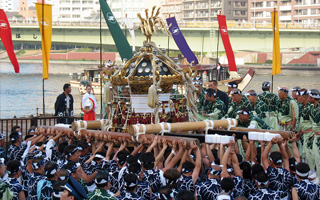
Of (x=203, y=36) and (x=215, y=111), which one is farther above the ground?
(x=203, y=36)

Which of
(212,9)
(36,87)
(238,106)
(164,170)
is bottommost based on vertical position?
(164,170)

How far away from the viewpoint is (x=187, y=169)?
21.9 ft

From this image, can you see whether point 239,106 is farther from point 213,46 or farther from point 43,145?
point 213,46

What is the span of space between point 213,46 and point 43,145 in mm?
45221

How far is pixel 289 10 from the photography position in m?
87.9

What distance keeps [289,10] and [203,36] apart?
3995 centimetres

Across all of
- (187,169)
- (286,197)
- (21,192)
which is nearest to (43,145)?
(21,192)

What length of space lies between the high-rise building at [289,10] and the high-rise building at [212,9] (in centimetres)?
351

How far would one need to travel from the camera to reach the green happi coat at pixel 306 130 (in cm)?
980

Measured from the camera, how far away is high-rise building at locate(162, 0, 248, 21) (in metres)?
93.4

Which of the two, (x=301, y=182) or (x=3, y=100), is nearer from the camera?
(x=301, y=182)

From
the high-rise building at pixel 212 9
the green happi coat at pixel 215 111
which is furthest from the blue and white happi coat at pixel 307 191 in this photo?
the high-rise building at pixel 212 9

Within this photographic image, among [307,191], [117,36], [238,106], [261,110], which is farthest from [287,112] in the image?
[117,36]

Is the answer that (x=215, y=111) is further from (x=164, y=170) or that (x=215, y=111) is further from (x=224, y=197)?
(x=224, y=197)
